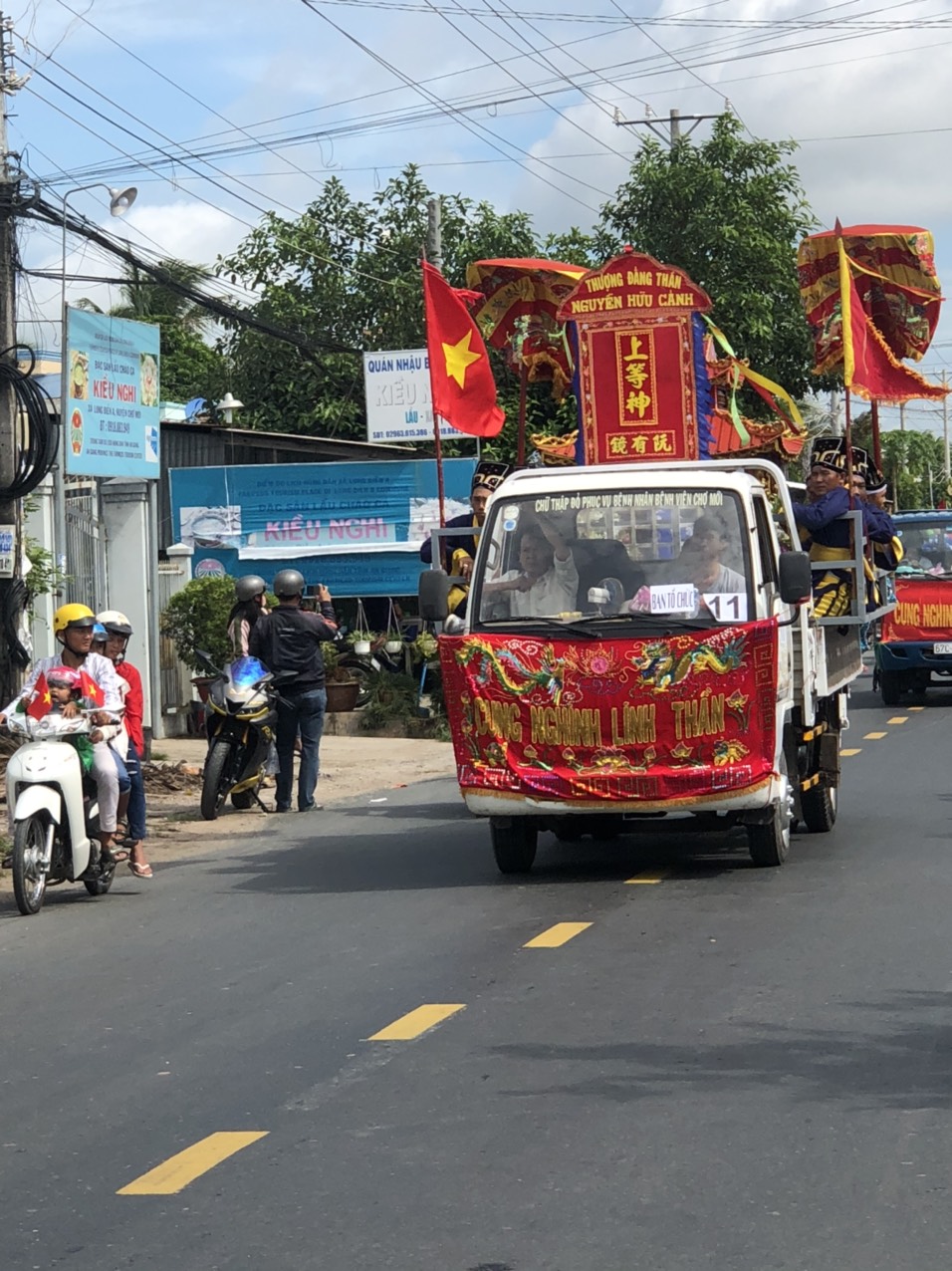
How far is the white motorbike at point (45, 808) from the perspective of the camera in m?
10.5

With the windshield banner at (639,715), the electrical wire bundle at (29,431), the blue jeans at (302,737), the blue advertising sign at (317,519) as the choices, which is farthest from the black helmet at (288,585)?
the blue advertising sign at (317,519)

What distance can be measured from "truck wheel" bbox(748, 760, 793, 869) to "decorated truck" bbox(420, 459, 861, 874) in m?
0.01

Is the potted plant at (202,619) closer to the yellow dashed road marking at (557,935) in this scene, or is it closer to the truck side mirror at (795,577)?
the truck side mirror at (795,577)

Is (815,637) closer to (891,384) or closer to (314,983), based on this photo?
(891,384)

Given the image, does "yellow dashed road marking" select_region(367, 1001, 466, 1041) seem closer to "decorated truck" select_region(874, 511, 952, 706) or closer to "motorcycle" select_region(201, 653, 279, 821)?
"motorcycle" select_region(201, 653, 279, 821)

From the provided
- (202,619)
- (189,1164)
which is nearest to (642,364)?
(189,1164)

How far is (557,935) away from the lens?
9242mm

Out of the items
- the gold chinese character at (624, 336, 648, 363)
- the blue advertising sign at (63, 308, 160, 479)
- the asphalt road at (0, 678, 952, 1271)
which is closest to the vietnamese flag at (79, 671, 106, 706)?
the asphalt road at (0, 678, 952, 1271)

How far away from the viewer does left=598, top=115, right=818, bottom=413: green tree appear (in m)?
32.9

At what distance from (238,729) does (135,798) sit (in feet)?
10.7

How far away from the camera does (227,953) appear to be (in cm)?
926

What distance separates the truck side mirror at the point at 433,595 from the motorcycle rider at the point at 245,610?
5383 mm

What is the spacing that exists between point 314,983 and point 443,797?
779 centimetres

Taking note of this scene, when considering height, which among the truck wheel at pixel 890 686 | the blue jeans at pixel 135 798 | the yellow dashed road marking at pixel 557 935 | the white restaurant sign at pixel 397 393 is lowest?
the yellow dashed road marking at pixel 557 935
